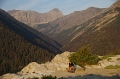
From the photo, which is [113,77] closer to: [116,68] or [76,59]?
[116,68]

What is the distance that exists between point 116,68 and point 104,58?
7.58 meters

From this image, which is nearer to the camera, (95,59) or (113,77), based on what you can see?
(113,77)

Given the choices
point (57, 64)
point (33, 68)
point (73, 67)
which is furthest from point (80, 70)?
point (33, 68)

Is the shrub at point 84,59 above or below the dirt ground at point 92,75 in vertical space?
above

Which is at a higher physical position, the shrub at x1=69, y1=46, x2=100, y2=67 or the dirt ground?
the shrub at x1=69, y1=46, x2=100, y2=67

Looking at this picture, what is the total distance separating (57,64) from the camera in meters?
42.9

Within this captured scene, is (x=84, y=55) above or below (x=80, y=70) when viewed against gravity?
above

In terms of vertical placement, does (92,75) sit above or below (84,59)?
below

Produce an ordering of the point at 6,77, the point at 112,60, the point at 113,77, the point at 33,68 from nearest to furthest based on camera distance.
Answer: the point at 113,77 → the point at 6,77 → the point at 33,68 → the point at 112,60

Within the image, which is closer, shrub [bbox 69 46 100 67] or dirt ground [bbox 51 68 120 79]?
dirt ground [bbox 51 68 120 79]

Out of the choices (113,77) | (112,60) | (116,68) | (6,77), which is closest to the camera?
(113,77)

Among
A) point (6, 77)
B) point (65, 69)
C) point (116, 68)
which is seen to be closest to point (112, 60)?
point (116, 68)

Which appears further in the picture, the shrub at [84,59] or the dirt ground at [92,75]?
the shrub at [84,59]

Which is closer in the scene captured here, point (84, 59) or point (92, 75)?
point (92, 75)
